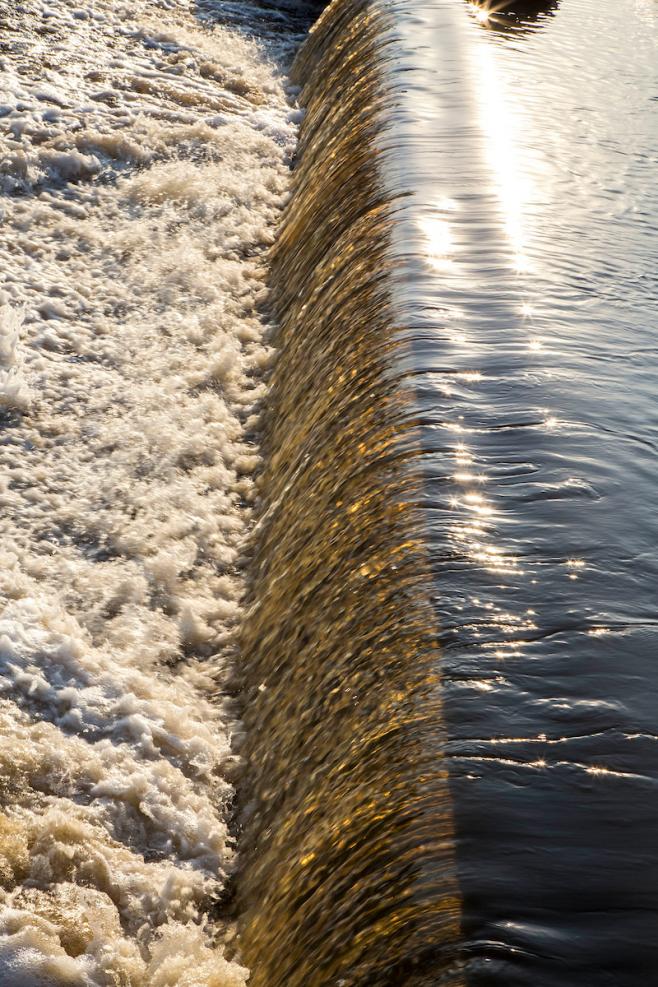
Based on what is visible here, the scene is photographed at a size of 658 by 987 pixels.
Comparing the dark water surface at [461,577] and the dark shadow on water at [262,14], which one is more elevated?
the dark shadow on water at [262,14]

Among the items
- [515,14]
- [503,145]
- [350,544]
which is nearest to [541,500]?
[350,544]

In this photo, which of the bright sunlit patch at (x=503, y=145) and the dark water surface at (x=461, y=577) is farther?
the bright sunlit patch at (x=503, y=145)

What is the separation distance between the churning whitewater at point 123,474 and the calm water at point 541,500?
3.18 feet

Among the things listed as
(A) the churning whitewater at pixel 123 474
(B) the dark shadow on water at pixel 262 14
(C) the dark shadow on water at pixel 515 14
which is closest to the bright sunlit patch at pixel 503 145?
(C) the dark shadow on water at pixel 515 14

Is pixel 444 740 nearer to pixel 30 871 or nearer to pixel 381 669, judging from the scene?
pixel 381 669

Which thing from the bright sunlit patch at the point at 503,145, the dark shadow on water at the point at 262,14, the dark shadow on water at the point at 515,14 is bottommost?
the bright sunlit patch at the point at 503,145

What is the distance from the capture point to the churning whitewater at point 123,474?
3.17 metres

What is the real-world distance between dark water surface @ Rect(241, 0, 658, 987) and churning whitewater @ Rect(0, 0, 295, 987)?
0.85ft

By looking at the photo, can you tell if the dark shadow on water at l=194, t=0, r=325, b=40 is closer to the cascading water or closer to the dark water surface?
the dark water surface

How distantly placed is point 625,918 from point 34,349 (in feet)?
14.4

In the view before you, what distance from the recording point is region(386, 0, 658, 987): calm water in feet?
7.23

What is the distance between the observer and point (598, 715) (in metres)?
2.59

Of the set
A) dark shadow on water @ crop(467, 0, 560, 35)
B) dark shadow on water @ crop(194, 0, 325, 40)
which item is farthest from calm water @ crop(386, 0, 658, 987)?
dark shadow on water @ crop(194, 0, 325, 40)

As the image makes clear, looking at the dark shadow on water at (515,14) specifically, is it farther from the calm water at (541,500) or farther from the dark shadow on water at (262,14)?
the dark shadow on water at (262,14)
